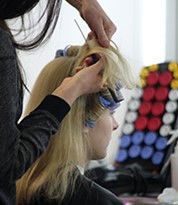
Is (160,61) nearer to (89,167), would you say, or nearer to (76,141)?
(89,167)

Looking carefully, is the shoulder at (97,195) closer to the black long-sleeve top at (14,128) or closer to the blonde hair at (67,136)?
the blonde hair at (67,136)

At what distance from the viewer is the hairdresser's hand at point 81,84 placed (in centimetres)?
81

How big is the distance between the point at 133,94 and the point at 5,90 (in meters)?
1.29

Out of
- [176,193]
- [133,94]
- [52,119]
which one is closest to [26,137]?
[52,119]

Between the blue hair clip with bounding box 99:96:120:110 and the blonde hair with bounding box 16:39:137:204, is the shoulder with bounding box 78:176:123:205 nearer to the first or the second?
the blonde hair with bounding box 16:39:137:204

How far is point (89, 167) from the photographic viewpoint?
66.1 inches

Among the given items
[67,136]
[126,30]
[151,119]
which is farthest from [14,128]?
[126,30]

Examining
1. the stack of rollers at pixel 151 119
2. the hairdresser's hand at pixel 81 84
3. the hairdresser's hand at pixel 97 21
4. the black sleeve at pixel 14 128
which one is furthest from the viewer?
the stack of rollers at pixel 151 119

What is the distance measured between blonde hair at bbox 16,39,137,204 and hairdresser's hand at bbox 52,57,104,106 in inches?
2.6

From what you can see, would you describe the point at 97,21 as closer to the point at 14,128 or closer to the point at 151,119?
the point at 14,128

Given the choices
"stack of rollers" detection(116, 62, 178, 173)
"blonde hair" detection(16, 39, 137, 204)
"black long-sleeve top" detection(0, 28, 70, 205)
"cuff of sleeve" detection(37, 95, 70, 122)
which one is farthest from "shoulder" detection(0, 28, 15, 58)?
"stack of rollers" detection(116, 62, 178, 173)

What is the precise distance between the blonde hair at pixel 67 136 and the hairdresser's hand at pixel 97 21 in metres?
0.03

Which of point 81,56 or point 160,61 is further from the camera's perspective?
point 160,61

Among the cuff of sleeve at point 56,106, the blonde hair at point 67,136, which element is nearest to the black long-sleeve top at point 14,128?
the cuff of sleeve at point 56,106
